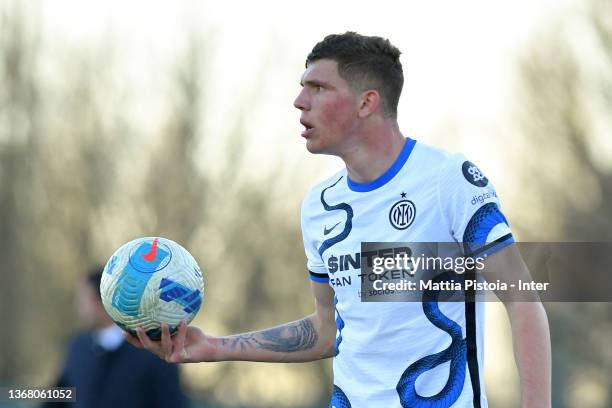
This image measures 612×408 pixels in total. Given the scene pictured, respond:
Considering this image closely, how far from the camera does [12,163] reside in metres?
26.6

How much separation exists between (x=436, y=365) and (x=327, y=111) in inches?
52.0

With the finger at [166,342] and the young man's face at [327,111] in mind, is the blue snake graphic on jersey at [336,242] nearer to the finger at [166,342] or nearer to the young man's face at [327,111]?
the young man's face at [327,111]

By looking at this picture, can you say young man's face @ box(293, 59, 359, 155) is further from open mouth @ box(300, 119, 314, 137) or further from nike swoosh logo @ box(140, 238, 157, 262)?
nike swoosh logo @ box(140, 238, 157, 262)

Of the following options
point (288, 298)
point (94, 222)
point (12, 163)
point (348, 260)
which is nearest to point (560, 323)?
point (288, 298)

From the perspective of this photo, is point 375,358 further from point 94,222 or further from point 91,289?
point 94,222

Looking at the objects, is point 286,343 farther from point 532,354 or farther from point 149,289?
point 532,354

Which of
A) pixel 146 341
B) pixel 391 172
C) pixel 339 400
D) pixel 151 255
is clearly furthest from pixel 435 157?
pixel 146 341

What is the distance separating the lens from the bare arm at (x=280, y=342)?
5.39 meters

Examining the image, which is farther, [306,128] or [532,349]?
[306,128]

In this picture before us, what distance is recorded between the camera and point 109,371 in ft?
27.9

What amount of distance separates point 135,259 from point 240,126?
814 inches

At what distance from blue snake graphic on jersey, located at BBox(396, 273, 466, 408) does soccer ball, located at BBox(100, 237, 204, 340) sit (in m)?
1.14

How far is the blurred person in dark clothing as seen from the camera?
816 centimetres

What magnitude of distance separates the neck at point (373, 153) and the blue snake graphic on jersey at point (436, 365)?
0.69m
